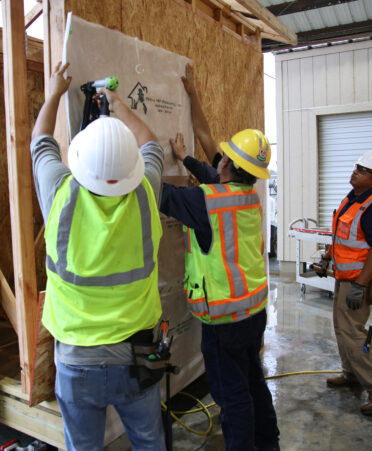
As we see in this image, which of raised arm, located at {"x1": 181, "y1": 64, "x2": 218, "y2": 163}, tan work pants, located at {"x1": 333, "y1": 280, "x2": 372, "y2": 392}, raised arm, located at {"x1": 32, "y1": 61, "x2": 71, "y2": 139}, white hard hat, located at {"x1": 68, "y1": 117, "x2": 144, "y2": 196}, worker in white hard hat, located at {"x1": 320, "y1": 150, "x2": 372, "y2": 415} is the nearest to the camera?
white hard hat, located at {"x1": 68, "y1": 117, "x2": 144, "y2": 196}

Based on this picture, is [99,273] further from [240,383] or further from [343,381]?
[343,381]

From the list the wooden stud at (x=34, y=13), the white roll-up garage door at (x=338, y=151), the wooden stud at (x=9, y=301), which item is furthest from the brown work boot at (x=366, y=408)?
the white roll-up garage door at (x=338, y=151)

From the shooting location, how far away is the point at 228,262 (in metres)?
2.84

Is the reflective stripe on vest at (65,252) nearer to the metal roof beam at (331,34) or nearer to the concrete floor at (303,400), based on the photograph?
the concrete floor at (303,400)

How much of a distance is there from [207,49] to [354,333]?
9.62ft

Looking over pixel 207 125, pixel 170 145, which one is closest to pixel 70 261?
pixel 170 145

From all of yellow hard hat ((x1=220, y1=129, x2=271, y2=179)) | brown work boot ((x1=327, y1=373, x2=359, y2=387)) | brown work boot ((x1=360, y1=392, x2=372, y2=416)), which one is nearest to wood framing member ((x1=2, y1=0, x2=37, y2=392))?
Answer: yellow hard hat ((x1=220, y1=129, x2=271, y2=179))

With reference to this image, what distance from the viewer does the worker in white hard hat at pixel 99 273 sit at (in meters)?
1.89

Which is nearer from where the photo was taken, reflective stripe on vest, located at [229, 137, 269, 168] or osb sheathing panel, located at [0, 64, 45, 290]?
reflective stripe on vest, located at [229, 137, 269, 168]

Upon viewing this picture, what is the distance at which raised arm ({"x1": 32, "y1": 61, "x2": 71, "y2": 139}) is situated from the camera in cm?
219

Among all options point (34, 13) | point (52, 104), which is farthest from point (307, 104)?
point (52, 104)

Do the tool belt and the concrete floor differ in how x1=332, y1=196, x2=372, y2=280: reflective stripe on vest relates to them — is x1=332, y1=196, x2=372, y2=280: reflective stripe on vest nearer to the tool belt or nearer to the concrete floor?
the concrete floor

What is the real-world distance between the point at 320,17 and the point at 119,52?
6.62m

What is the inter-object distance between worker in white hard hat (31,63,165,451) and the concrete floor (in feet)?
4.78
